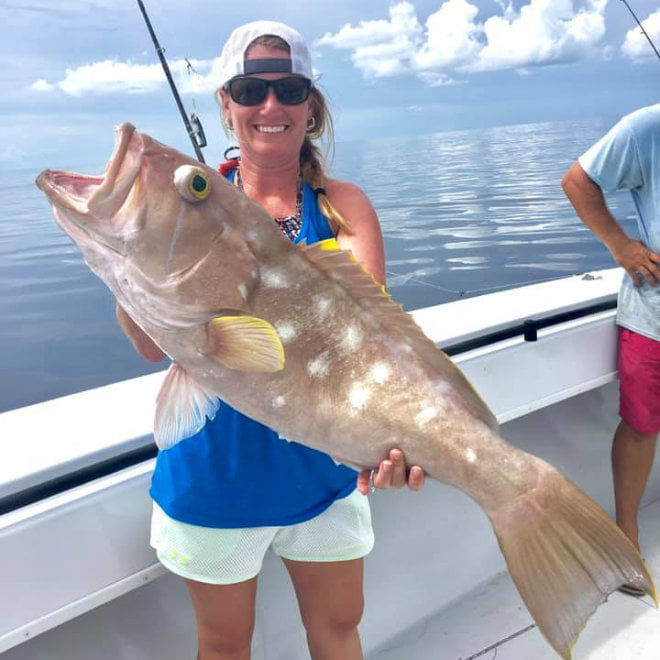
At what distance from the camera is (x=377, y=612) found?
8.70 feet

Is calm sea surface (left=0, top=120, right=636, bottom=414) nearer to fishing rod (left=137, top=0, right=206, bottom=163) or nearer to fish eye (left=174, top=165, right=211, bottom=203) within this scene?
fish eye (left=174, top=165, right=211, bottom=203)

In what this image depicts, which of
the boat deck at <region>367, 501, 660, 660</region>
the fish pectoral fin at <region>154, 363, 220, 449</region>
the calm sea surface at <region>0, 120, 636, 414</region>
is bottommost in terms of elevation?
the calm sea surface at <region>0, 120, 636, 414</region>

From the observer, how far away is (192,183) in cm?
127

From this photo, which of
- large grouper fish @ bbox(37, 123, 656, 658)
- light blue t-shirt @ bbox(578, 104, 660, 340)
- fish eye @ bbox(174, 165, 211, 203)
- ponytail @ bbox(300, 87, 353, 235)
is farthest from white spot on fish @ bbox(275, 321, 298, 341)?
light blue t-shirt @ bbox(578, 104, 660, 340)

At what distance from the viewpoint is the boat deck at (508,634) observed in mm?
2549

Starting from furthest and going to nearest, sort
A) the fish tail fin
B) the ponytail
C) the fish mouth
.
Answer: the ponytail
the fish tail fin
the fish mouth

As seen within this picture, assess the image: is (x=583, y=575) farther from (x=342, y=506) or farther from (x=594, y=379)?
(x=594, y=379)

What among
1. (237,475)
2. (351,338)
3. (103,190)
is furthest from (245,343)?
(237,475)

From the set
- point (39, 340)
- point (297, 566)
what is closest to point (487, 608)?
point (297, 566)

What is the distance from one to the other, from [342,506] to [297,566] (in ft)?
0.65

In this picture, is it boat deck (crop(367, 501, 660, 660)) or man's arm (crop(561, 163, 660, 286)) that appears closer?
boat deck (crop(367, 501, 660, 660))

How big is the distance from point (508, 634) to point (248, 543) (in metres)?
1.50

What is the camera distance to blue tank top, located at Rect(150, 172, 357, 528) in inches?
63.4

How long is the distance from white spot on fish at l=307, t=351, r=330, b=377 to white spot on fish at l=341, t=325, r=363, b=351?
0.17ft
